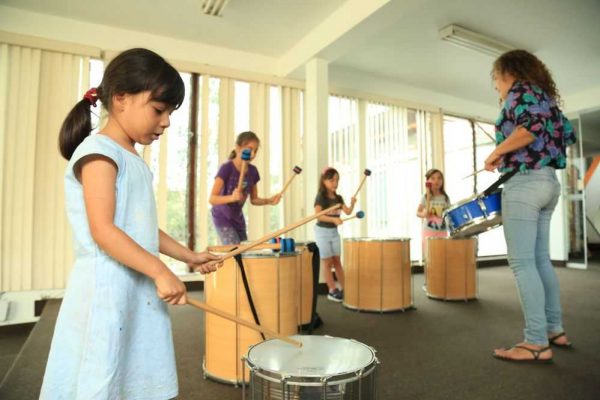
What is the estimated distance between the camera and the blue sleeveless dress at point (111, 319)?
2.72 feet

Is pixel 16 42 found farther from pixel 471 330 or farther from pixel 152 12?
pixel 471 330

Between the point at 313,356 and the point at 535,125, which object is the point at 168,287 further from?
the point at 535,125

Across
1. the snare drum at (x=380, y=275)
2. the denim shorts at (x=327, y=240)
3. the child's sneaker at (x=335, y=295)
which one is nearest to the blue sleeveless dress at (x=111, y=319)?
the snare drum at (x=380, y=275)

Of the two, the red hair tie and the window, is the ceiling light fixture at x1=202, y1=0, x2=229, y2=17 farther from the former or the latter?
the window

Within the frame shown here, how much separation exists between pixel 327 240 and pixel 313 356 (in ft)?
7.99

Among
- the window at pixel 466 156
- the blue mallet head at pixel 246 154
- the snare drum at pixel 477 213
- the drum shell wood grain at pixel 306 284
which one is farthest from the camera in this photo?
the window at pixel 466 156

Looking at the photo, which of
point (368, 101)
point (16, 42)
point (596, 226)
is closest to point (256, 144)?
point (16, 42)

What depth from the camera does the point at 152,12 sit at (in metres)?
3.55

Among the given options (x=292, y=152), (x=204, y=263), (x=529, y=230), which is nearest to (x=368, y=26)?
(x=292, y=152)

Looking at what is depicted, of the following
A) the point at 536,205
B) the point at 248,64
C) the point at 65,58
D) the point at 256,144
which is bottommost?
the point at 536,205

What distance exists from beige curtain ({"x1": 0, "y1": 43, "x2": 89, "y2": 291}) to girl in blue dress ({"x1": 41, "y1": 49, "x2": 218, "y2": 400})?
2885mm

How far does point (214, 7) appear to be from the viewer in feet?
11.1

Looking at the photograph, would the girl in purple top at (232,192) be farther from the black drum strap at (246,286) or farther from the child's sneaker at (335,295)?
the child's sneaker at (335,295)

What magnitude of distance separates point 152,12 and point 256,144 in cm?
204
